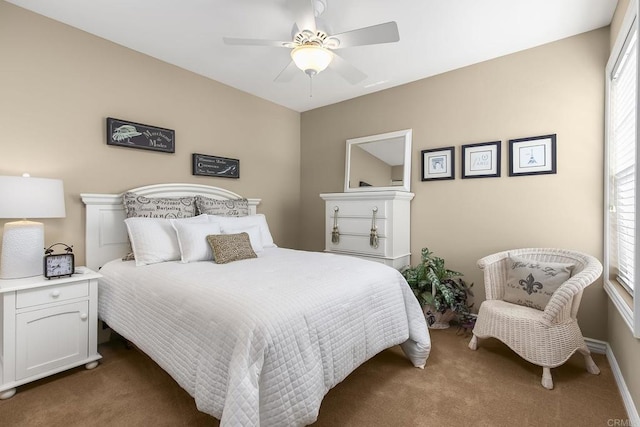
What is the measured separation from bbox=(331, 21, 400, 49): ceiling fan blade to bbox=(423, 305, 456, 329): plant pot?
225 centimetres

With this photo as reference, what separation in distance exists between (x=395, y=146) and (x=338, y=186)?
0.89m

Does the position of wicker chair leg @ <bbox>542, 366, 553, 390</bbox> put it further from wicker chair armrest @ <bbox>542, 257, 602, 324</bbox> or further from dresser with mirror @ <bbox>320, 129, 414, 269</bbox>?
dresser with mirror @ <bbox>320, 129, 414, 269</bbox>

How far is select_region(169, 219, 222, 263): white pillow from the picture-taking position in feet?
7.56

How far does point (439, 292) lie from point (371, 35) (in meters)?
2.16

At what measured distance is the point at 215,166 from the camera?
11.0 ft

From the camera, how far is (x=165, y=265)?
216 cm

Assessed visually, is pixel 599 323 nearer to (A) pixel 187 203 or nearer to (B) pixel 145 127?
(A) pixel 187 203

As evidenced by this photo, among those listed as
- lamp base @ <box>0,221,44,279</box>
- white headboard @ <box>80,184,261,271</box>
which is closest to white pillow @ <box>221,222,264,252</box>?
white headboard @ <box>80,184,261,271</box>

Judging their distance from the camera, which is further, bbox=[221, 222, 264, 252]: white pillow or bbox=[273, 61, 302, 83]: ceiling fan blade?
bbox=[221, 222, 264, 252]: white pillow

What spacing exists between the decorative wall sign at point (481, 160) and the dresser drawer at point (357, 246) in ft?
3.42

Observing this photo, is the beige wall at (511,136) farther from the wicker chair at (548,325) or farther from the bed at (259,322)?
the bed at (259,322)

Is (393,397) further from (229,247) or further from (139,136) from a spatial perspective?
(139,136)

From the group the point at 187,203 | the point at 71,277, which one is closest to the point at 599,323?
the point at 187,203

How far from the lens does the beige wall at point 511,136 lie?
242 centimetres
